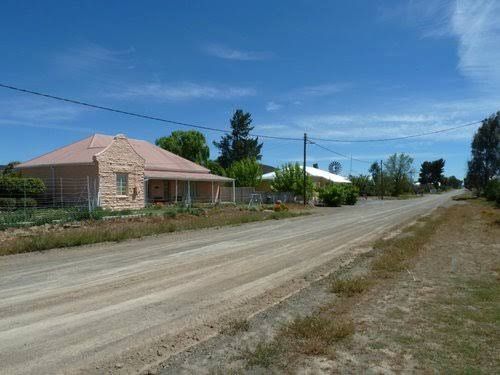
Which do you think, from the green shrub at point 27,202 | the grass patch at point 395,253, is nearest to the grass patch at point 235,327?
the grass patch at point 395,253

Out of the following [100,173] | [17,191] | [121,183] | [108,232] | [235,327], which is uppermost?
[100,173]

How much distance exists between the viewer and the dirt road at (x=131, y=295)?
574 centimetres

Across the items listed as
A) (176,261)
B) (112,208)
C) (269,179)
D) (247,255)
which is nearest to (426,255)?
(247,255)

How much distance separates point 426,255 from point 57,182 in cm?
2512

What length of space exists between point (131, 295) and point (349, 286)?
3.93 meters

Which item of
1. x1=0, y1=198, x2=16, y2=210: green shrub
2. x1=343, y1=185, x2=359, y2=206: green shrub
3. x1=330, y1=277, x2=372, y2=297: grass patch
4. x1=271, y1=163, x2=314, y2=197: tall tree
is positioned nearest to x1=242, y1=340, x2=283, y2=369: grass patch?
x1=330, y1=277, x2=372, y2=297: grass patch

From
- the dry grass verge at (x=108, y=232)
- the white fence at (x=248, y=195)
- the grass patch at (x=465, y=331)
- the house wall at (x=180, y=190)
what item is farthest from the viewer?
the white fence at (x=248, y=195)

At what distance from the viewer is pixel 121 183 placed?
106ft

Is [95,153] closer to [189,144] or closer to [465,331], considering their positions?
[465,331]

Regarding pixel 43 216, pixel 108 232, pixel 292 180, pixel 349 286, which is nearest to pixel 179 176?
pixel 292 180

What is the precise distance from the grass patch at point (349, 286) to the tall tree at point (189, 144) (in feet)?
192

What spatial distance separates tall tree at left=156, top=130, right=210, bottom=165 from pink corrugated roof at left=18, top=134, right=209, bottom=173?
2197cm

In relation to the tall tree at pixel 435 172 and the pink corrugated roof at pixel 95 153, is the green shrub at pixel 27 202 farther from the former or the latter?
the tall tree at pixel 435 172

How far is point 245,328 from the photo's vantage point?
6.65 meters
